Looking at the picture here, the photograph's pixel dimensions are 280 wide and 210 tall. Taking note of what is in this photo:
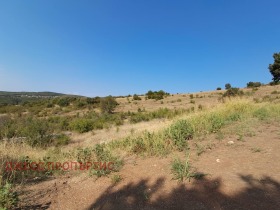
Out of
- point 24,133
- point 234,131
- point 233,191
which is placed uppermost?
point 234,131

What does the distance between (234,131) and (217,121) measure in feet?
3.09

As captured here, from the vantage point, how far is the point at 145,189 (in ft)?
11.2

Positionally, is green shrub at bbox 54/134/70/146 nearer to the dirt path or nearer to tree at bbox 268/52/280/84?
the dirt path

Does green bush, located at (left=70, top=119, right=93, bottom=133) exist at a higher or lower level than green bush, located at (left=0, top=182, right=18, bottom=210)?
lower

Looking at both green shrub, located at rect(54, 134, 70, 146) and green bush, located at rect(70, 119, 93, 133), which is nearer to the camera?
green shrub, located at rect(54, 134, 70, 146)

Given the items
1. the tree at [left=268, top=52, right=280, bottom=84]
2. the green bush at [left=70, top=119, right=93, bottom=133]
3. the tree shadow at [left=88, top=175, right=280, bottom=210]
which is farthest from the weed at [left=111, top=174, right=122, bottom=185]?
the tree at [left=268, top=52, right=280, bottom=84]

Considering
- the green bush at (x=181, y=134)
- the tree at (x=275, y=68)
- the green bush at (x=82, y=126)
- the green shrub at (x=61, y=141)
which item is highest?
the tree at (x=275, y=68)

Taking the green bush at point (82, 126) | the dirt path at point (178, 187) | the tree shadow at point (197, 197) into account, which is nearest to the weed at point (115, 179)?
the dirt path at point (178, 187)

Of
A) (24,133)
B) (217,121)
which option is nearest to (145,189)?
(217,121)

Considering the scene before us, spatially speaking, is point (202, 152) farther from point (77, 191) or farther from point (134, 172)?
point (77, 191)

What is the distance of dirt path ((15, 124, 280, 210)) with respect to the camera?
290cm

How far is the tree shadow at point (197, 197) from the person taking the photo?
2.77m

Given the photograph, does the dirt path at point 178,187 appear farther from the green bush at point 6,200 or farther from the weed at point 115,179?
the green bush at point 6,200

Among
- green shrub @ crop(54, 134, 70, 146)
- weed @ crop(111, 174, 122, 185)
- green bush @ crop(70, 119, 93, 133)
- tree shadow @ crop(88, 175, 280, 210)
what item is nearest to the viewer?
tree shadow @ crop(88, 175, 280, 210)
